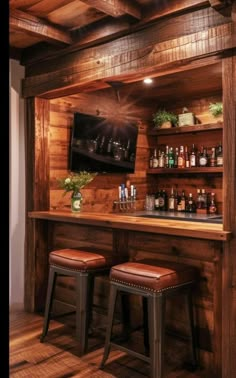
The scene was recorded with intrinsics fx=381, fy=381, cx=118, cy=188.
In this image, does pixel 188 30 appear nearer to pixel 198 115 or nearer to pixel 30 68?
pixel 30 68

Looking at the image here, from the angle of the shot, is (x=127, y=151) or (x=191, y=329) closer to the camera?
(x=191, y=329)

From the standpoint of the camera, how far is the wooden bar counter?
2340 mm

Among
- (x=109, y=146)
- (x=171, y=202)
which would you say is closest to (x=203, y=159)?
(x=171, y=202)

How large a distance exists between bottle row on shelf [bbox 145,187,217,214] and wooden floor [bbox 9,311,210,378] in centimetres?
189

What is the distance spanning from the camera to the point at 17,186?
357 cm

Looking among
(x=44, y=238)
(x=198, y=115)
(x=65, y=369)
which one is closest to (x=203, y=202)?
(x=198, y=115)

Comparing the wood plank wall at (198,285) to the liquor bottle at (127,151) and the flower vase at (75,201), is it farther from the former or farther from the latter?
the liquor bottle at (127,151)

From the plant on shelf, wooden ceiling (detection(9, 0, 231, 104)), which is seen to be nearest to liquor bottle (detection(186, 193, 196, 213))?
the plant on shelf

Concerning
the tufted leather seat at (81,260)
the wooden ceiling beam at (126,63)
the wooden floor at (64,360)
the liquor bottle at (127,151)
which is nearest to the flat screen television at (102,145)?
the liquor bottle at (127,151)

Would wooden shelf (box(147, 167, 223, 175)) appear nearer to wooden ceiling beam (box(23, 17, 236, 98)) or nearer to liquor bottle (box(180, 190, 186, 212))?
liquor bottle (box(180, 190, 186, 212))

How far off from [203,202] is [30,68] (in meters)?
2.28

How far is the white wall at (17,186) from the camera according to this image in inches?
139

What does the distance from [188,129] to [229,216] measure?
6.98ft

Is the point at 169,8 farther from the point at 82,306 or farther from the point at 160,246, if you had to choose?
the point at 82,306
